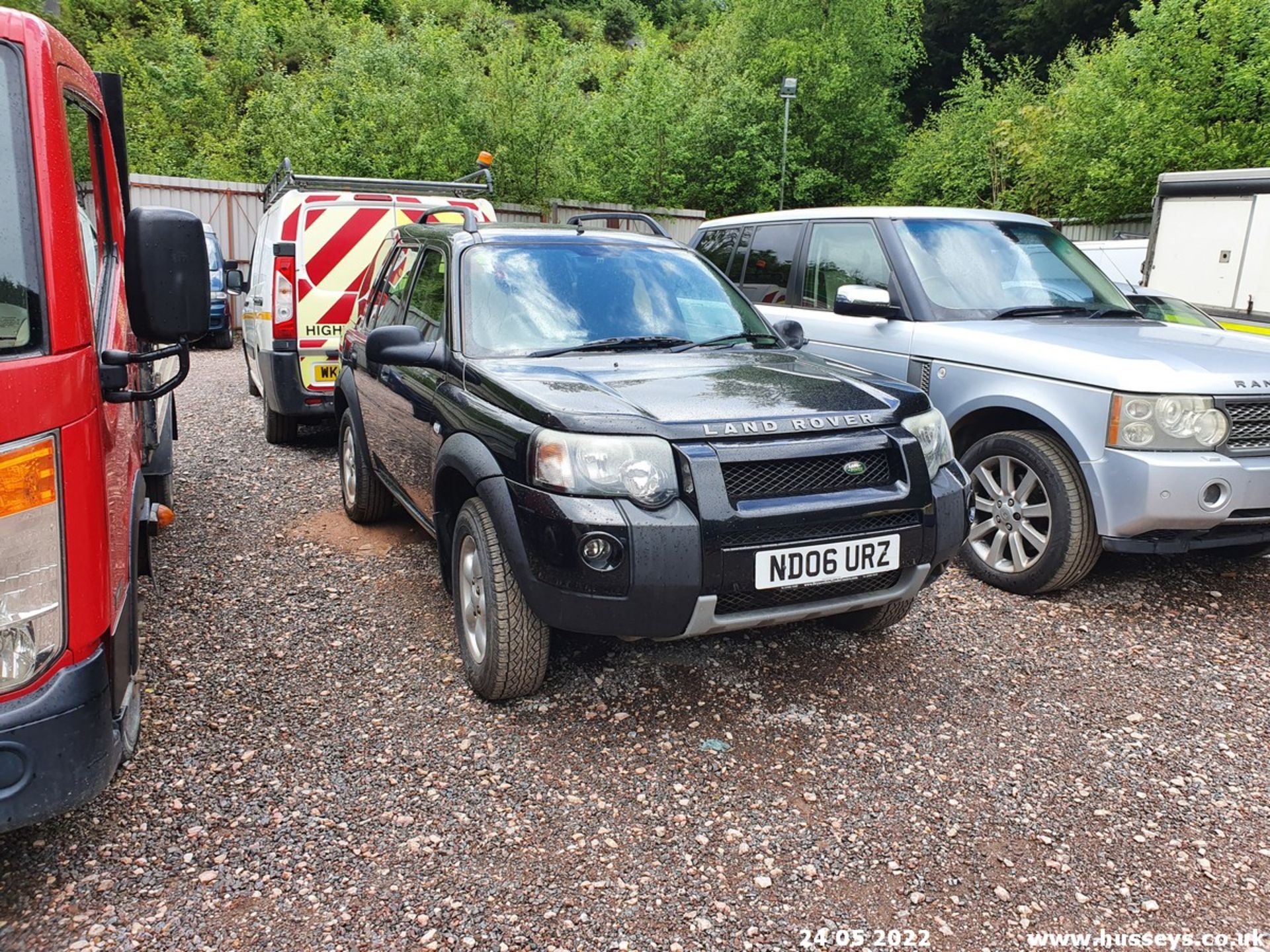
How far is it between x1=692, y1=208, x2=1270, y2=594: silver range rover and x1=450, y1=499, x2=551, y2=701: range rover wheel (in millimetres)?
2016

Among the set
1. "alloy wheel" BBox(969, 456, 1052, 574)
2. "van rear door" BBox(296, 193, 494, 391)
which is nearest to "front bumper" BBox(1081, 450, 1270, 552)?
"alloy wheel" BBox(969, 456, 1052, 574)

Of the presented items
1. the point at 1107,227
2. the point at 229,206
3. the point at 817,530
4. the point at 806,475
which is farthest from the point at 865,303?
the point at 229,206

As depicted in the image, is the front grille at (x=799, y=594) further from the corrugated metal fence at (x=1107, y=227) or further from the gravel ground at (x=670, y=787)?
the corrugated metal fence at (x=1107, y=227)

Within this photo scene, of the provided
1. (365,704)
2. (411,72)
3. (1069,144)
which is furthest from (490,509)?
(1069,144)

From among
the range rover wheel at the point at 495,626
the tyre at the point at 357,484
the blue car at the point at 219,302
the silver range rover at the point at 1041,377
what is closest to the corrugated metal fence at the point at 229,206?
the blue car at the point at 219,302

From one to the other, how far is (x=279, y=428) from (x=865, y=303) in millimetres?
5098

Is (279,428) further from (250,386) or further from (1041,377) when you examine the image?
(1041,377)

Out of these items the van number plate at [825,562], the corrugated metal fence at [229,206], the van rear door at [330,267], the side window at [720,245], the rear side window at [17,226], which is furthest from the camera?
the corrugated metal fence at [229,206]

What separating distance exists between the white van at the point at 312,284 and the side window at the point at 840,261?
293 centimetres

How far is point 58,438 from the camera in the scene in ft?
6.70

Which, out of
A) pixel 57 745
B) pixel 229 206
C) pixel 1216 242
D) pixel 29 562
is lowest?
pixel 57 745

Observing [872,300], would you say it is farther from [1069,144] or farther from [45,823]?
[1069,144]

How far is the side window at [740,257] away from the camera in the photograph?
6.85 meters

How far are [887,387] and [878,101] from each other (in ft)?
68.3
